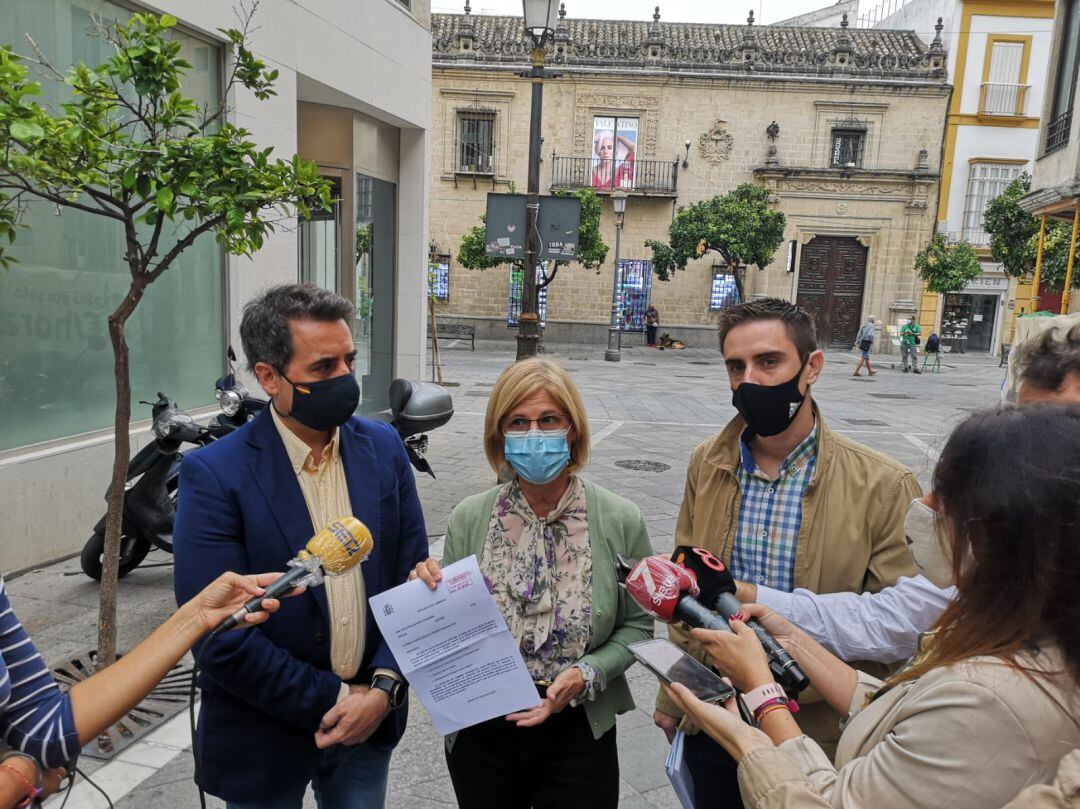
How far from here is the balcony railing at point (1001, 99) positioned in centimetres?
2775

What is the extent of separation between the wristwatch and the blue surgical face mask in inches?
26.2

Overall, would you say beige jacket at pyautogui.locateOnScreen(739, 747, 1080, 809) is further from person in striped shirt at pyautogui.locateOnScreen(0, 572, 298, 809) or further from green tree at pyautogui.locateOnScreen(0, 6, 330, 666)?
green tree at pyautogui.locateOnScreen(0, 6, 330, 666)

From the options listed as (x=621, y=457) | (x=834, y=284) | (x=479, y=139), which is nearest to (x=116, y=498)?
(x=621, y=457)

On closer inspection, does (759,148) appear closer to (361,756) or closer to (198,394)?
(198,394)

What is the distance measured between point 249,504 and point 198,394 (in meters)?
5.39

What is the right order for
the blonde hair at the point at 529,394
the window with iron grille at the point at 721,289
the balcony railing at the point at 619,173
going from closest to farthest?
1. the blonde hair at the point at 529,394
2. the balcony railing at the point at 619,173
3. the window with iron grille at the point at 721,289

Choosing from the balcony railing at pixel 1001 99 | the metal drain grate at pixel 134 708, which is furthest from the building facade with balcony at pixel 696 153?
the metal drain grate at pixel 134 708

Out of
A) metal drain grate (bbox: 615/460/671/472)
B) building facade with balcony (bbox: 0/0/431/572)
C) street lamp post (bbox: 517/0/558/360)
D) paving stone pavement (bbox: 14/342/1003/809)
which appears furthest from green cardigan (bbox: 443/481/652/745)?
metal drain grate (bbox: 615/460/671/472)

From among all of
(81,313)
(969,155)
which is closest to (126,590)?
(81,313)

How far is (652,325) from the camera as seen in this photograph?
93.2 feet

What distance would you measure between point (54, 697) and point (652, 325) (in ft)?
90.9

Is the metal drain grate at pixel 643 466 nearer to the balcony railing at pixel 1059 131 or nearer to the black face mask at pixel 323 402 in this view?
the black face mask at pixel 323 402

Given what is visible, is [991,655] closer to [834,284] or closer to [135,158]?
[135,158]

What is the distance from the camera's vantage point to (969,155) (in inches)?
1104
